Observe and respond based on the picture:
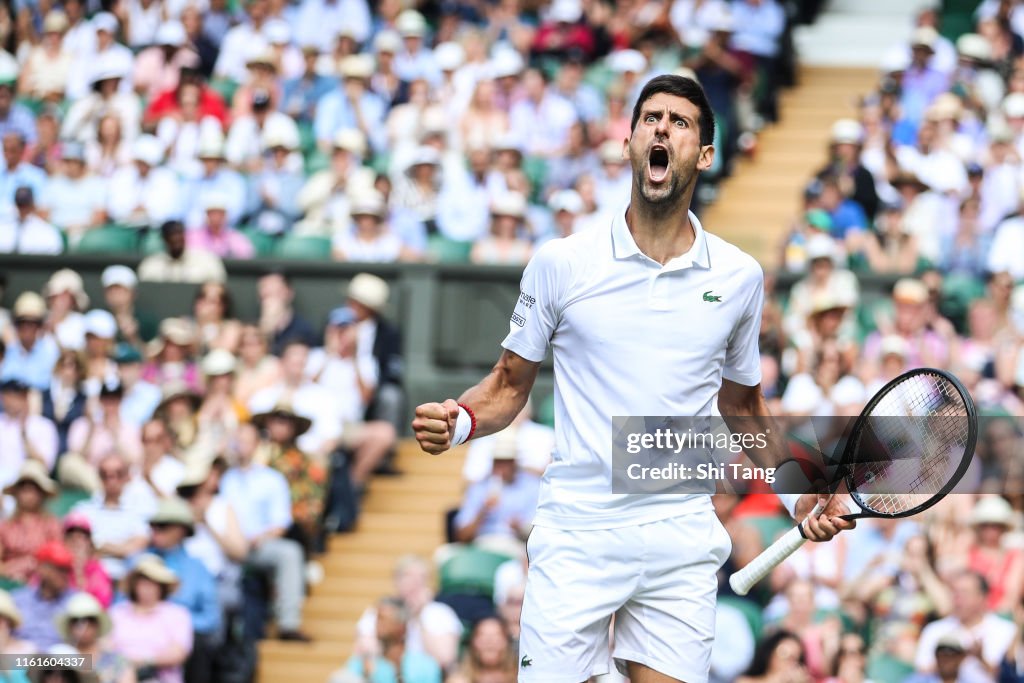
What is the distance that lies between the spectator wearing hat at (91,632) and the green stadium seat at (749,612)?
3.10m

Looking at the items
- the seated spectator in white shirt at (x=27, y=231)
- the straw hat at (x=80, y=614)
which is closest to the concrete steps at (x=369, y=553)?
the straw hat at (x=80, y=614)

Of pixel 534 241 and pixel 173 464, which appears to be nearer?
pixel 173 464

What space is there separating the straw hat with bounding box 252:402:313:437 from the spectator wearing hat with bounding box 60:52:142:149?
438cm

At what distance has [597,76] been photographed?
14.6 metres

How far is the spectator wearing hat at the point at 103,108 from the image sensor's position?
1497 centimetres

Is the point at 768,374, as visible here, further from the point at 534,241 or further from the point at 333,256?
the point at 333,256

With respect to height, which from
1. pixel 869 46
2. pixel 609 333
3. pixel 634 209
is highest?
pixel 869 46

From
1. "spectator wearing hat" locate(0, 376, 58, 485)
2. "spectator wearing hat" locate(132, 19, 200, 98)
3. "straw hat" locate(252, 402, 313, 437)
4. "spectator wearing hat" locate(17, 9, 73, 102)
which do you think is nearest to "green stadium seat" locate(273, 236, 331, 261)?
"straw hat" locate(252, 402, 313, 437)

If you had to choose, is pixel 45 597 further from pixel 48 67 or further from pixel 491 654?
pixel 48 67

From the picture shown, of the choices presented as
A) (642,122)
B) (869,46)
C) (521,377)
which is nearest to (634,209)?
(642,122)

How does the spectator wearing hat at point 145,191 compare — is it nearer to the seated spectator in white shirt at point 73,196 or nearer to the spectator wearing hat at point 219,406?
the seated spectator in white shirt at point 73,196

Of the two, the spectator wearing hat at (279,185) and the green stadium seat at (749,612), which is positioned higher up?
the spectator wearing hat at (279,185)

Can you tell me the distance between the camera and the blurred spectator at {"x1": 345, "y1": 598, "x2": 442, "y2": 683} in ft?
30.7

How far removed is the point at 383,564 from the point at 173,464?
4.74 ft
